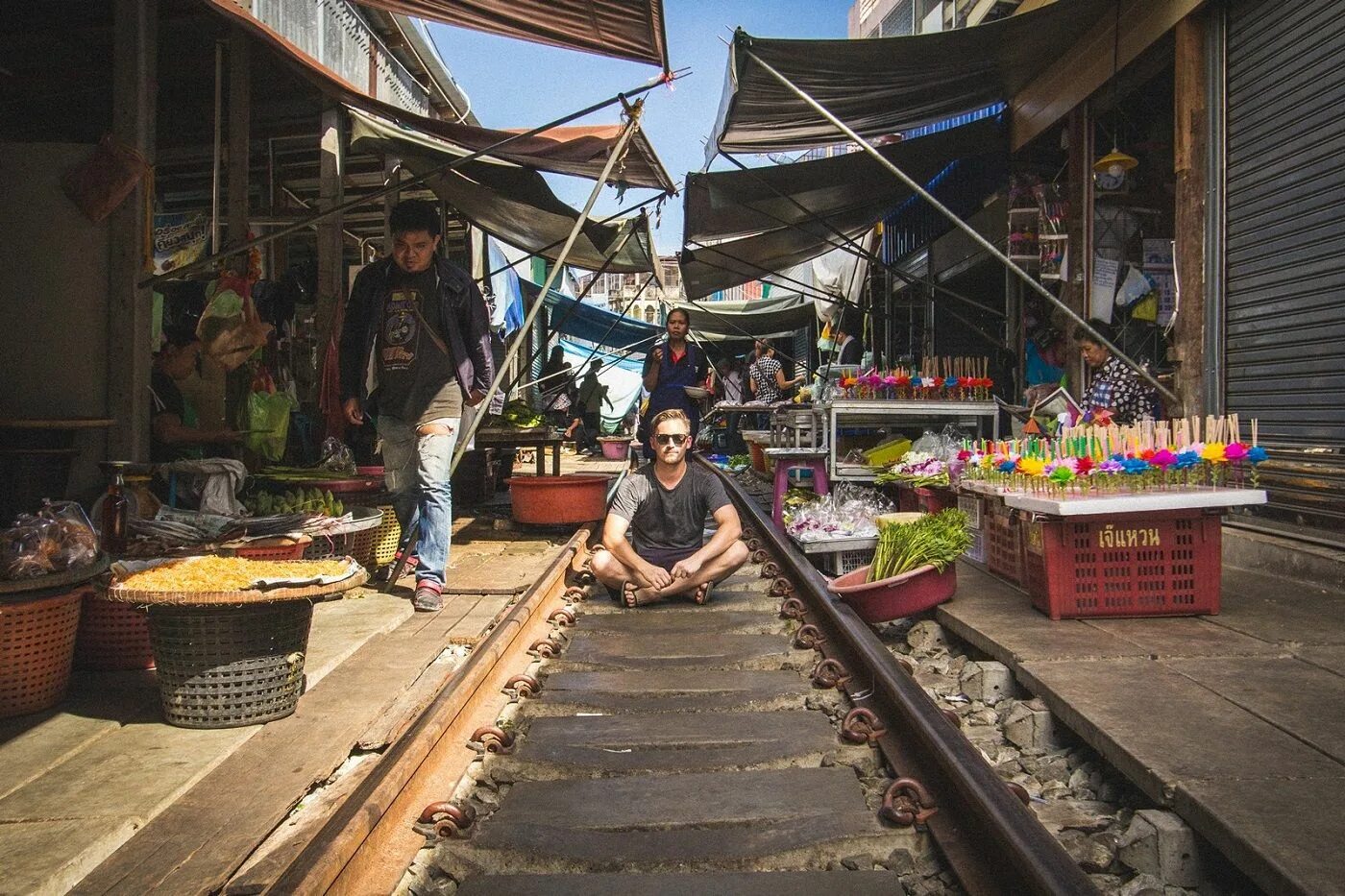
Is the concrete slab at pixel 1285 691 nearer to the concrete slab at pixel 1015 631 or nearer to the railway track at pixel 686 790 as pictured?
the concrete slab at pixel 1015 631

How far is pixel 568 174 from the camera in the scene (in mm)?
8602

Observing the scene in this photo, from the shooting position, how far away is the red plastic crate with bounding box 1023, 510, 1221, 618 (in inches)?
177

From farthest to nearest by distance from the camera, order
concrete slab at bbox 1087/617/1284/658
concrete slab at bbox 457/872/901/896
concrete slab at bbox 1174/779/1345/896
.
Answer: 1. concrete slab at bbox 1087/617/1284/658
2. concrete slab at bbox 457/872/901/896
3. concrete slab at bbox 1174/779/1345/896

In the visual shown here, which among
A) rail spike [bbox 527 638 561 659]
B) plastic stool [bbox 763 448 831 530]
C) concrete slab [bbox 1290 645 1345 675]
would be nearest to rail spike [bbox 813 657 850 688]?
rail spike [bbox 527 638 561 659]

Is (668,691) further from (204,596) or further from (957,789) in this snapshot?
(204,596)

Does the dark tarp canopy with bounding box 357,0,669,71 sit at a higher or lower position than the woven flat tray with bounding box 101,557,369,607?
higher

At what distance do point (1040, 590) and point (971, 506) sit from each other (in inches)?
71.9

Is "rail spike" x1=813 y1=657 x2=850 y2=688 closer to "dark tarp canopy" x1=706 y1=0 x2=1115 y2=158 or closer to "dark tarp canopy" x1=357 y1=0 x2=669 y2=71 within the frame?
"dark tarp canopy" x1=357 y1=0 x2=669 y2=71

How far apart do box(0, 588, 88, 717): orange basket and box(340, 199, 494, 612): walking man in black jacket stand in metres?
2.15

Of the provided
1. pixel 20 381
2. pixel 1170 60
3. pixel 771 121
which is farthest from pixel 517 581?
pixel 1170 60

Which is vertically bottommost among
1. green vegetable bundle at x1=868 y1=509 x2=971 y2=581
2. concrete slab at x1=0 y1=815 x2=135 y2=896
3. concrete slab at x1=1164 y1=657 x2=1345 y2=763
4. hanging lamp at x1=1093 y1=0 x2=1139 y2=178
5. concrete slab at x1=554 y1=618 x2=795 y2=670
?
concrete slab at x1=0 y1=815 x2=135 y2=896

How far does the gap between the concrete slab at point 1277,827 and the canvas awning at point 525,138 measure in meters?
5.75

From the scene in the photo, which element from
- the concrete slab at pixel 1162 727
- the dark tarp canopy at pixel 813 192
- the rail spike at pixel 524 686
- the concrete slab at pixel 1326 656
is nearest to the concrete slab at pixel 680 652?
the rail spike at pixel 524 686

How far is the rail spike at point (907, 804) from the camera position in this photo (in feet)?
8.13
